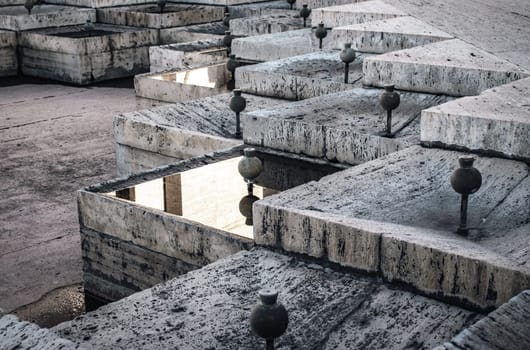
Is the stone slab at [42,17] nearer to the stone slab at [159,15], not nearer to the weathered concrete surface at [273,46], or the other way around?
the stone slab at [159,15]

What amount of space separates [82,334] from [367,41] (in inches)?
269

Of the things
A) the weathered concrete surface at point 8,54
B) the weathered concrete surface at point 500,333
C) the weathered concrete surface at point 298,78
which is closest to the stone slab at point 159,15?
the weathered concrete surface at point 8,54

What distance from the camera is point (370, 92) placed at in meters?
8.77

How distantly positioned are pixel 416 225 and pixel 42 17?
13.6 metres

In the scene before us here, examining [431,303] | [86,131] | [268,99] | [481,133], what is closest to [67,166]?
[86,131]

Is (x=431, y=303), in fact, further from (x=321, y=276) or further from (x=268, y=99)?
(x=268, y=99)

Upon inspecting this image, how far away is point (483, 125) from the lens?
6.40 m

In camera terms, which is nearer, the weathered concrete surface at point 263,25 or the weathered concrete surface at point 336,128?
the weathered concrete surface at point 336,128

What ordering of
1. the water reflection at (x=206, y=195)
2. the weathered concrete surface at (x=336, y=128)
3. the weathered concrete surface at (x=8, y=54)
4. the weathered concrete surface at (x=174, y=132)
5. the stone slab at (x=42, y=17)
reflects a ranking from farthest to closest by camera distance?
the stone slab at (x=42, y=17)
the weathered concrete surface at (x=8, y=54)
the weathered concrete surface at (x=174, y=132)
the weathered concrete surface at (x=336, y=128)
the water reflection at (x=206, y=195)

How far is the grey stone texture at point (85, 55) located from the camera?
15.5m

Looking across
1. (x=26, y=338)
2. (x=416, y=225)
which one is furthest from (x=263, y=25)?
(x=26, y=338)

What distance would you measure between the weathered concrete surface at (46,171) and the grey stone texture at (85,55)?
44 centimetres

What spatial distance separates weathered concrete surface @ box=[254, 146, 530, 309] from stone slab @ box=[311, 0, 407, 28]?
214 inches

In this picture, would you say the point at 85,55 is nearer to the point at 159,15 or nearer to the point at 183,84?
the point at 159,15
